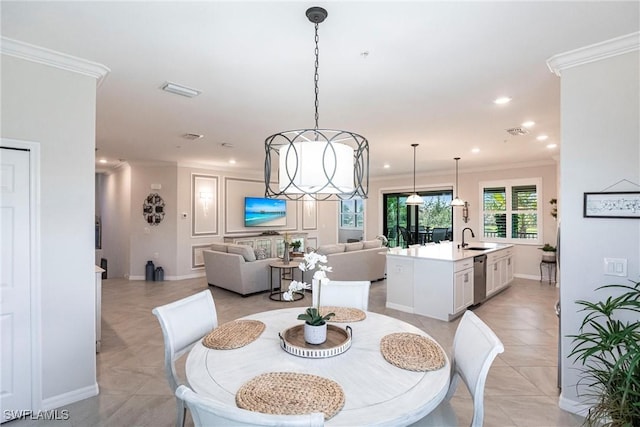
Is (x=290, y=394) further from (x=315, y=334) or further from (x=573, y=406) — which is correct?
(x=573, y=406)

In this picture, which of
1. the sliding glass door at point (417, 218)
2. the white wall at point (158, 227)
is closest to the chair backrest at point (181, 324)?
the white wall at point (158, 227)

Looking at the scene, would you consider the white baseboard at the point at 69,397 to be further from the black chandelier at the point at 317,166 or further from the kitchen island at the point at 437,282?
the kitchen island at the point at 437,282

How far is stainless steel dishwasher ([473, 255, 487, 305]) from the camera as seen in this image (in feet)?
15.5

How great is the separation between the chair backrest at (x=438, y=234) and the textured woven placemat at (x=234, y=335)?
743 centimetres

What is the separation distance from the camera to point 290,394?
1263 millimetres

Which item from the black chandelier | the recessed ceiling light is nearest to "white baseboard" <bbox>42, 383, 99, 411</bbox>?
the black chandelier

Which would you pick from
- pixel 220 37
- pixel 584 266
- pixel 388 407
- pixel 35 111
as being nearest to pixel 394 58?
pixel 220 37

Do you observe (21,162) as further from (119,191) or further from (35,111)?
(119,191)

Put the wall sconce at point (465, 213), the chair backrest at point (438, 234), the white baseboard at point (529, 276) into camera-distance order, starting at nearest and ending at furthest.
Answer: the white baseboard at point (529, 276) < the wall sconce at point (465, 213) < the chair backrest at point (438, 234)

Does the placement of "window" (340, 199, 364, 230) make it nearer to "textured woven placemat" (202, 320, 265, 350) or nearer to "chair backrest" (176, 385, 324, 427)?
"textured woven placemat" (202, 320, 265, 350)

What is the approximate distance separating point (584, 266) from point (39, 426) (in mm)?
3929

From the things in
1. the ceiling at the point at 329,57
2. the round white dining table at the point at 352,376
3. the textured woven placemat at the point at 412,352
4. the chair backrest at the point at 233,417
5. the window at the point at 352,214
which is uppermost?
the ceiling at the point at 329,57

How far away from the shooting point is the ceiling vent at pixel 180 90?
9.32 ft

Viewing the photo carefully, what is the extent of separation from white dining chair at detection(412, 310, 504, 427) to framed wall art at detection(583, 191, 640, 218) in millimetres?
1302
